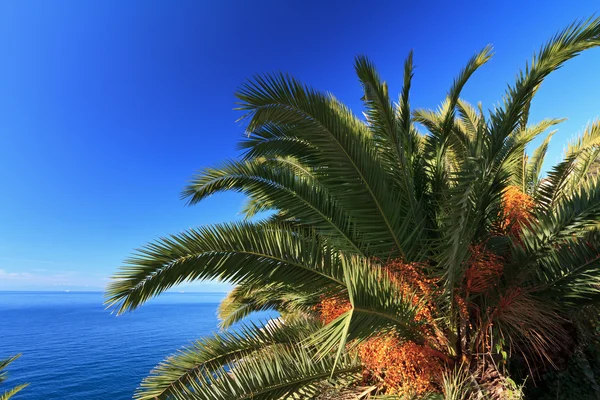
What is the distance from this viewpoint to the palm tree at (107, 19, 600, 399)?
2.86 m

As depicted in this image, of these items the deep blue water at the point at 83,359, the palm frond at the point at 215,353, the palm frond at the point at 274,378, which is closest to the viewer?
the palm frond at the point at 274,378

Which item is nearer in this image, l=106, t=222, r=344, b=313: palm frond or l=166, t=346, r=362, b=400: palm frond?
l=166, t=346, r=362, b=400: palm frond

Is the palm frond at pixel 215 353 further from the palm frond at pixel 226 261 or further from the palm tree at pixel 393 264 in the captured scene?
the palm frond at pixel 226 261

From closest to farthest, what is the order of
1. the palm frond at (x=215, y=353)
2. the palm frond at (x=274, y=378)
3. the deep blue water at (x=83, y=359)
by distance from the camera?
the palm frond at (x=274, y=378), the palm frond at (x=215, y=353), the deep blue water at (x=83, y=359)

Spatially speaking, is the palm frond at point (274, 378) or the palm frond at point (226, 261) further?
the palm frond at point (226, 261)

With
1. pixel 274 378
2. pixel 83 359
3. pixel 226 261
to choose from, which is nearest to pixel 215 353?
pixel 274 378

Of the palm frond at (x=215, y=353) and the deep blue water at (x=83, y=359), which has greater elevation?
the deep blue water at (x=83, y=359)

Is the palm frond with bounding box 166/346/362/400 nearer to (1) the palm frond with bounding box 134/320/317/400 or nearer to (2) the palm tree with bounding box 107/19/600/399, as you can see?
(2) the palm tree with bounding box 107/19/600/399

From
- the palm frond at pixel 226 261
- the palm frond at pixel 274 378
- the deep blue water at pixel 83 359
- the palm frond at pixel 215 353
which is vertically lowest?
the palm frond at pixel 274 378

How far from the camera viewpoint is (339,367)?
3.45 meters

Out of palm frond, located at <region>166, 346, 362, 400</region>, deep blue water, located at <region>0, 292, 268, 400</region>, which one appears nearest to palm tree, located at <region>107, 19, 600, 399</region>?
palm frond, located at <region>166, 346, 362, 400</region>

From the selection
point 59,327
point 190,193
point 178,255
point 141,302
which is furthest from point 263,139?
point 59,327

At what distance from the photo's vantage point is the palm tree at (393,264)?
2.86 meters

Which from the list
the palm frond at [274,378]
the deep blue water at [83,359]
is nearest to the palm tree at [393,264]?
the palm frond at [274,378]
